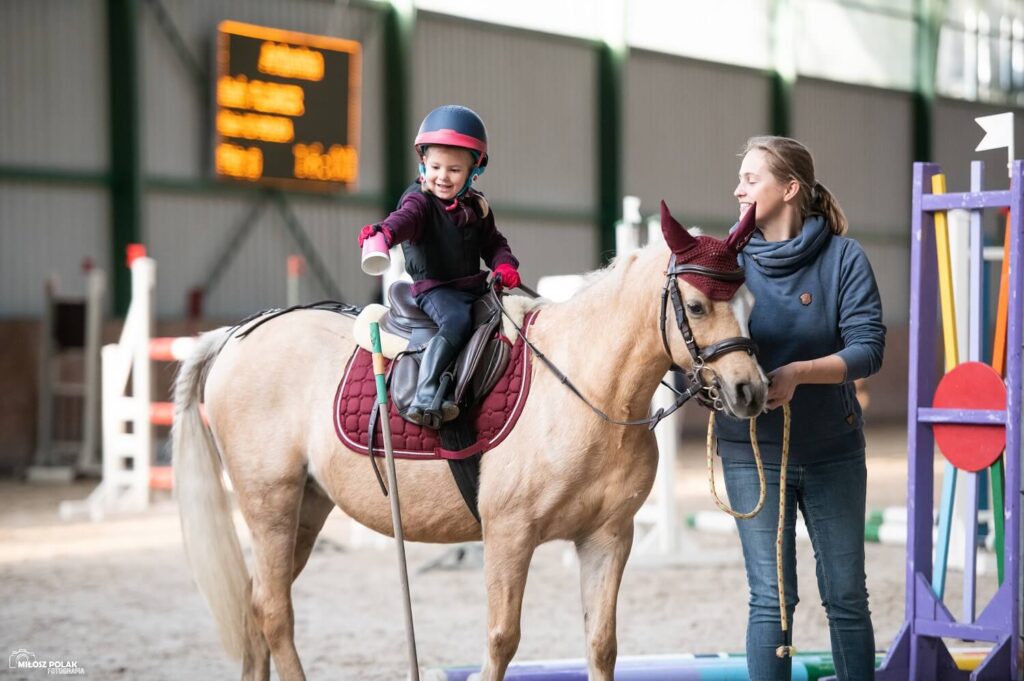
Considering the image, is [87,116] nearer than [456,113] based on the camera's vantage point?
No

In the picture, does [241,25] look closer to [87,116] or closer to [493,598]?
[87,116]

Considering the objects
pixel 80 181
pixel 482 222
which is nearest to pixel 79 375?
pixel 80 181

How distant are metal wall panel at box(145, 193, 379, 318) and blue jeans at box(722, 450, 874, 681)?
943cm

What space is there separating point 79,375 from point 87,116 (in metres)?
2.60

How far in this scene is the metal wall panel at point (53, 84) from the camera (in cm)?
1074

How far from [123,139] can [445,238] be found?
9.64 metres

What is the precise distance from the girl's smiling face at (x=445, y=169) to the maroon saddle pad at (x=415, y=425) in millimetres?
392

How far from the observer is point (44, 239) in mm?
11078

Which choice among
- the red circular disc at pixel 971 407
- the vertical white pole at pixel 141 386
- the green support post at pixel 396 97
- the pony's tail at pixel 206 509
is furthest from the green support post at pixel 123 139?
the red circular disc at pixel 971 407

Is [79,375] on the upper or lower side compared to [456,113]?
lower

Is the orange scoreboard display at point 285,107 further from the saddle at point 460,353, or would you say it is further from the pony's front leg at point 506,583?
the pony's front leg at point 506,583

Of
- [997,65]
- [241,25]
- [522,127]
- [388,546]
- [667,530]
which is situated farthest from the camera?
[997,65]

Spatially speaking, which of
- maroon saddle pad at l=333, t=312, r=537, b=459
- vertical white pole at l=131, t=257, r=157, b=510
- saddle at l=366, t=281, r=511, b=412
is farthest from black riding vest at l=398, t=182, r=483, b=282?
vertical white pole at l=131, t=257, r=157, b=510

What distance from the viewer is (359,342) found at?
116 inches
